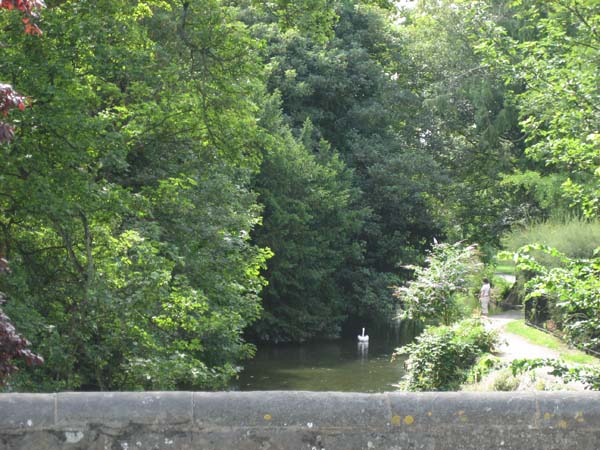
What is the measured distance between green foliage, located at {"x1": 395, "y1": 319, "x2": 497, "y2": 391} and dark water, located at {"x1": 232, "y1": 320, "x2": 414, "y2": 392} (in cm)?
582

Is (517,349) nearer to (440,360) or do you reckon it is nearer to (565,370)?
(440,360)

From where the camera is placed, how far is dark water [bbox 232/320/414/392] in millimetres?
24938

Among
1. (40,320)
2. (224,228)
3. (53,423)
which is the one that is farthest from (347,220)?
(53,423)

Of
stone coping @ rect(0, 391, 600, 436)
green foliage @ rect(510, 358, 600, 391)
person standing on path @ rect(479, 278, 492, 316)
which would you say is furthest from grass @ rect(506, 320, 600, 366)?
stone coping @ rect(0, 391, 600, 436)

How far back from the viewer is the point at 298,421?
4.27m

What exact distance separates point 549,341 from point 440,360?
247 inches

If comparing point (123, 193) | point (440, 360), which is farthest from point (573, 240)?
point (123, 193)

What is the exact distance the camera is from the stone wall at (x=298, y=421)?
4156 mm

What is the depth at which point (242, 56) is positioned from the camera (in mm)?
17234

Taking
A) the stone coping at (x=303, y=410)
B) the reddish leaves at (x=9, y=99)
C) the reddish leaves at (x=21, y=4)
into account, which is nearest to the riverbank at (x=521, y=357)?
the stone coping at (x=303, y=410)

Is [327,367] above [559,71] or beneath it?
beneath

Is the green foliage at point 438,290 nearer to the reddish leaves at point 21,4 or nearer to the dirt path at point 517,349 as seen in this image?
the dirt path at point 517,349

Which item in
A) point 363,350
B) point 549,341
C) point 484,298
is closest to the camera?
point 549,341

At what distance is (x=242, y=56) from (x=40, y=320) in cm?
760
